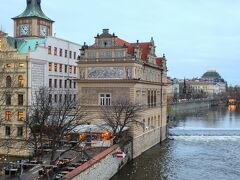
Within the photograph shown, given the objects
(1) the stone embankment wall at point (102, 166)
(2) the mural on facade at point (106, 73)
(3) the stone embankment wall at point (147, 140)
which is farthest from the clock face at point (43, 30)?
(1) the stone embankment wall at point (102, 166)

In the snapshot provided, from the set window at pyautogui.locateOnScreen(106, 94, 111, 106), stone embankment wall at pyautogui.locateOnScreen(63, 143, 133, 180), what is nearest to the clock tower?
window at pyautogui.locateOnScreen(106, 94, 111, 106)

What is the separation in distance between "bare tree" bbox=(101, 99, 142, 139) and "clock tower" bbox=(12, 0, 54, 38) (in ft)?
57.0

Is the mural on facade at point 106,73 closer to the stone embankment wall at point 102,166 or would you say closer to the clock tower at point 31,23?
the stone embankment wall at point 102,166

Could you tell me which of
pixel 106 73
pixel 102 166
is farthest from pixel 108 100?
pixel 102 166

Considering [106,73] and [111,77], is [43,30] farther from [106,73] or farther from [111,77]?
[111,77]

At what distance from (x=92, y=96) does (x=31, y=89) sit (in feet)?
24.8

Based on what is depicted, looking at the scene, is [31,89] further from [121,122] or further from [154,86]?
[154,86]

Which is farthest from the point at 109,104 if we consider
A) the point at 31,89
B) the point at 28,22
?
the point at 28,22

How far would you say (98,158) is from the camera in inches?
1319

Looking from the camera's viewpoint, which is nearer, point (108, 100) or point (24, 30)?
point (108, 100)

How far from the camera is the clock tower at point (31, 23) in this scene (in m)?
57.5

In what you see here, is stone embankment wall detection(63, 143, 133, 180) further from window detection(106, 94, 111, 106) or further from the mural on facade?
the mural on facade

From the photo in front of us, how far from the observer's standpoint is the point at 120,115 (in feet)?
153

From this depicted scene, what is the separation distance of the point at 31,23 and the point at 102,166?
3079 cm
